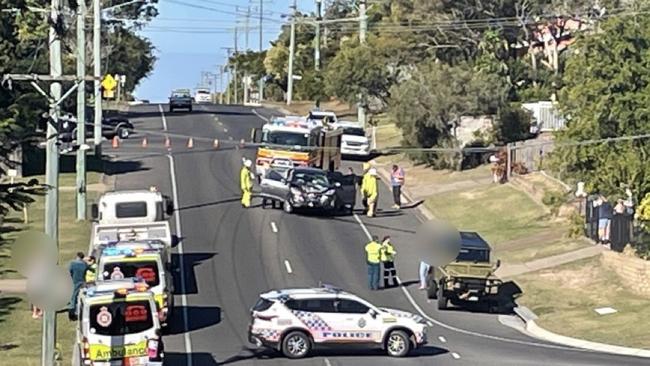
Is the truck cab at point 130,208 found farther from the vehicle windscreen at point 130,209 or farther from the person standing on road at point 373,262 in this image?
the person standing on road at point 373,262

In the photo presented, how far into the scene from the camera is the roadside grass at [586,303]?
3506 centimetres

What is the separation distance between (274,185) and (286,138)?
4425mm

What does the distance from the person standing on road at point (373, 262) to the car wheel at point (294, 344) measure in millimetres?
9540

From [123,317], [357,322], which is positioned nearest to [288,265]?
[357,322]

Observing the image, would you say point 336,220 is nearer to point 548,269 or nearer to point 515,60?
point 548,269

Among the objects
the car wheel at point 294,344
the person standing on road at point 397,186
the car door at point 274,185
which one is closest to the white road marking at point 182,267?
the car wheel at point 294,344

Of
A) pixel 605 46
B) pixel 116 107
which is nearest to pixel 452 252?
pixel 605 46

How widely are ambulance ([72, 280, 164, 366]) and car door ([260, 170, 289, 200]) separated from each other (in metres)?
24.1

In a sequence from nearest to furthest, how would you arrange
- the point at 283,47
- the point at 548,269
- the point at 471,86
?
the point at 548,269, the point at 471,86, the point at 283,47

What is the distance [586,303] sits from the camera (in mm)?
38656

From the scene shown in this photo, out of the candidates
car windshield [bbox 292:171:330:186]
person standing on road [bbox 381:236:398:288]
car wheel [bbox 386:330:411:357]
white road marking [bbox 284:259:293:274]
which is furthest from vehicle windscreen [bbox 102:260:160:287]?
car windshield [bbox 292:171:330:186]

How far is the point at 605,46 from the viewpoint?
46.2 m

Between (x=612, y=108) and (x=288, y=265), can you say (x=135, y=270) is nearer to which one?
(x=288, y=265)

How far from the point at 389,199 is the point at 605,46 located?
505 inches
